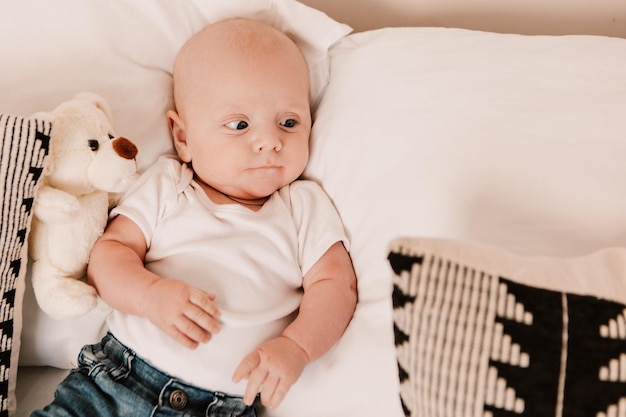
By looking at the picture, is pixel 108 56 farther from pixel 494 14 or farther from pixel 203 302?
pixel 494 14

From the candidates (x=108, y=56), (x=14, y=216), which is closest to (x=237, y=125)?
(x=108, y=56)

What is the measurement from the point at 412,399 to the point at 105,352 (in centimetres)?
54

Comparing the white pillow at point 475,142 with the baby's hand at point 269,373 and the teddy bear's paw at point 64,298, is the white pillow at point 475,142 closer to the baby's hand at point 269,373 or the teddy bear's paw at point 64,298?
the baby's hand at point 269,373

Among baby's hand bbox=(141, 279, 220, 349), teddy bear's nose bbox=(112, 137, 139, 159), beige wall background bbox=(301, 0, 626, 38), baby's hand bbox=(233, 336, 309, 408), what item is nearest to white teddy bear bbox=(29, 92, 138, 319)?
teddy bear's nose bbox=(112, 137, 139, 159)

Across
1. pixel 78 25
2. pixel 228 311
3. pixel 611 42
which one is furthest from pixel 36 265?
pixel 611 42

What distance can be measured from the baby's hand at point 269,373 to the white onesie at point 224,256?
0.07m

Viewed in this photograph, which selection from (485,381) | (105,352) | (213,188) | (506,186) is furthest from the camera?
(213,188)

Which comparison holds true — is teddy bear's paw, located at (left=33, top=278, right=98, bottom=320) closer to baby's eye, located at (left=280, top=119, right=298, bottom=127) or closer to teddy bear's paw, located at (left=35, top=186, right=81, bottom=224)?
teddy bear's paw, located at (left=35, top=186, right=81, bottom=224)

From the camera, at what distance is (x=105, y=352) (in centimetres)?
86

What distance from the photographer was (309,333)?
79 centimetres

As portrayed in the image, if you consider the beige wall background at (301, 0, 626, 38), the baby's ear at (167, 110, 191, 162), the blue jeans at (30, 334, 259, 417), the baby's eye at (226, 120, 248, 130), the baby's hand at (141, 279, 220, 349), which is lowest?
the blue jeans at (30, 334, 259, 417)

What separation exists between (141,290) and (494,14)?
89cm

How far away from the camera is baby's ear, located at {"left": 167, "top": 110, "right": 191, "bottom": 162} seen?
0.98 metres

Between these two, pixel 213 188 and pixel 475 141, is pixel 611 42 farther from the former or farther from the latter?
pixel 213 188
